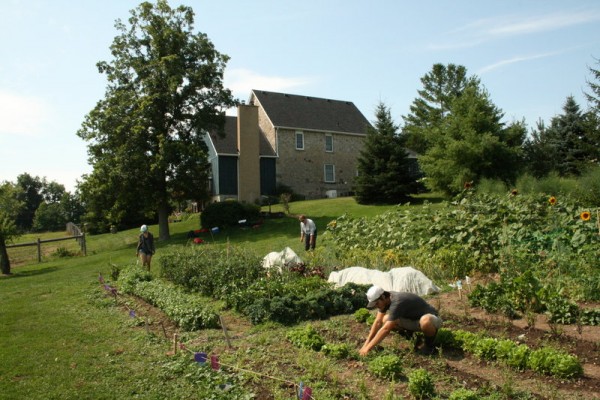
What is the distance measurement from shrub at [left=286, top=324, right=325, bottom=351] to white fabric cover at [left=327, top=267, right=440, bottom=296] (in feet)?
8.84

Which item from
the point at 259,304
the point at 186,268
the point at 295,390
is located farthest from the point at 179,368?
the point at 186,268

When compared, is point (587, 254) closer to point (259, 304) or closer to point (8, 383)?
point (259, 304)

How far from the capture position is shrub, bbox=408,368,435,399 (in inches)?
185

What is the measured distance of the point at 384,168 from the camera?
2878cm

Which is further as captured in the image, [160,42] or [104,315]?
[160,42]

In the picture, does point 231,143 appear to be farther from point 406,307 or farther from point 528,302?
point 406,307

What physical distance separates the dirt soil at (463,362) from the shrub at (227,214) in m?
18.0

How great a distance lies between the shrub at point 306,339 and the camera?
6.44 m

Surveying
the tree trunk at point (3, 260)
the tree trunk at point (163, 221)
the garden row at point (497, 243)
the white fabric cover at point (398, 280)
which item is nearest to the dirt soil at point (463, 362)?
the white fabric cover at point (398, 280)

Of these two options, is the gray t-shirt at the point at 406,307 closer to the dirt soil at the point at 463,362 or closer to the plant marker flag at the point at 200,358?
the dirt soil at the point at 463,362

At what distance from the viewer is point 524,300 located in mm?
7199

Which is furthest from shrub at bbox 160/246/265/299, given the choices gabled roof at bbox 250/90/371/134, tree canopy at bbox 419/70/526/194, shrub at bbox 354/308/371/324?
gabled roof at bbox 250/90/371/134

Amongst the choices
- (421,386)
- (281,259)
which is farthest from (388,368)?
(281,259)

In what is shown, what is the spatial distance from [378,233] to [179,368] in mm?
7859
